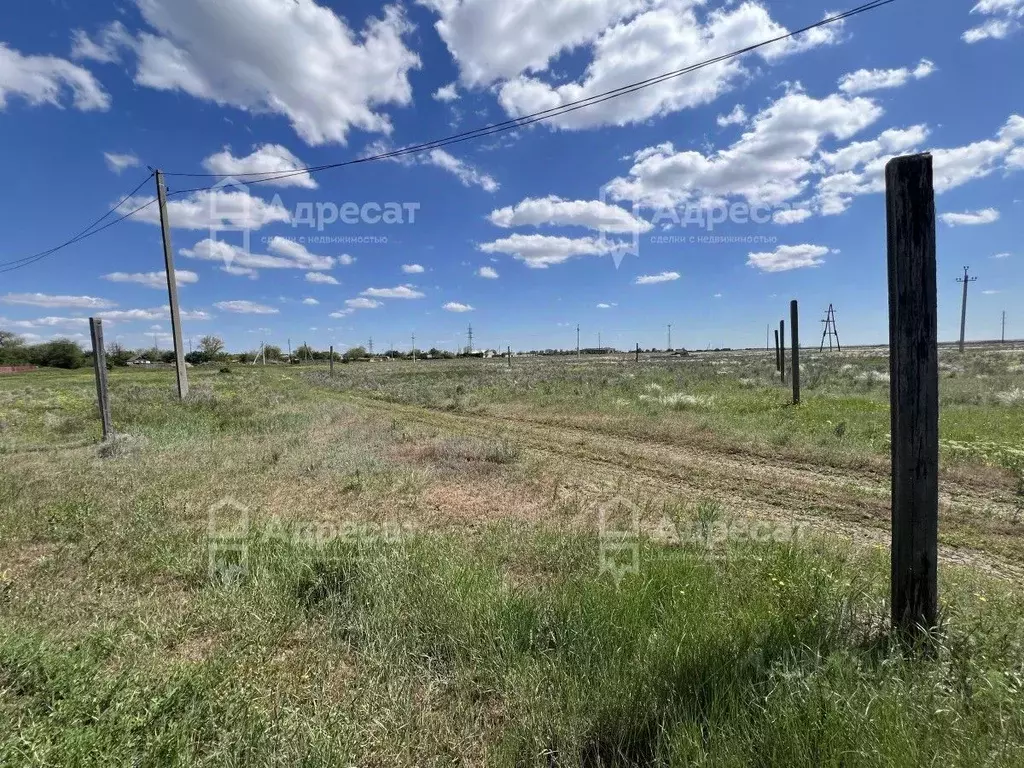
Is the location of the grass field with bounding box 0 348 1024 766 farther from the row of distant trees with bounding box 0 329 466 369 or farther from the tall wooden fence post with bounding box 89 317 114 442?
the row of distant trees with bounding box 0 329 466 369

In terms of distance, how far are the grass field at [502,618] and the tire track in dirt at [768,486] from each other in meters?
0.07

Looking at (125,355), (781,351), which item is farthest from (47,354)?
(781,351)

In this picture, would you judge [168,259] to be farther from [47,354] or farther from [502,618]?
[47,354]

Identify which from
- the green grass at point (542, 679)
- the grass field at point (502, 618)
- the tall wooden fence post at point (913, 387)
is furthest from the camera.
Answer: the tall wooden fence post at point (913, 387)

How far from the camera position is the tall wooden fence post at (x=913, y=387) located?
8.50 feet

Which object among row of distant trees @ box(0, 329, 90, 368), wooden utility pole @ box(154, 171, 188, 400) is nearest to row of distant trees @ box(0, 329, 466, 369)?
row of distant trees @ box(0, 329, 90, 368)

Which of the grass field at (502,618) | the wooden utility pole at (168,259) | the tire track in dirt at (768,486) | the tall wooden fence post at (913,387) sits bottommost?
the tire track in dirt at (768,486)

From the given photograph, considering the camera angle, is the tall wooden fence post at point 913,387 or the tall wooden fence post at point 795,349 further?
the tall wooden fence post at point 795,349

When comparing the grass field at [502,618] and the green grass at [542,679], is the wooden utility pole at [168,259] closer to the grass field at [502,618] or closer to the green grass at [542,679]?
the grass field at [502,618]

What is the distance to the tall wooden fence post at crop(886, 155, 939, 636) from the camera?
2.59 metres

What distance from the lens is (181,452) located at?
33.2 ft

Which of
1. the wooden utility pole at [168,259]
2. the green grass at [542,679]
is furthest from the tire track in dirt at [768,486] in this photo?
the wooden utility pole at [168,259]

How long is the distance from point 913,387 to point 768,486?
513 centimetres

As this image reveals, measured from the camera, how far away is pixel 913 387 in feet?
8.71
